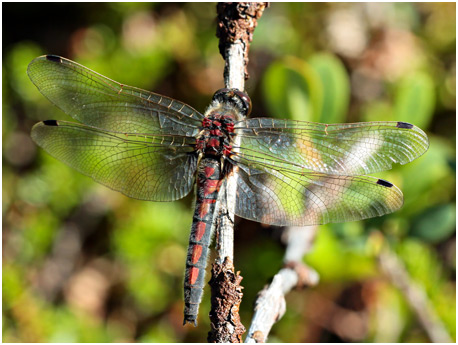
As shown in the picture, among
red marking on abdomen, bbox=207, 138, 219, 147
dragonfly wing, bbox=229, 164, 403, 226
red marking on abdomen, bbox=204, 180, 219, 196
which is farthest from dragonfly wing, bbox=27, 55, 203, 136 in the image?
dragonfly wing, bbox=229, 164, 403, 226

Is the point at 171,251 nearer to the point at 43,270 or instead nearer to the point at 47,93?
the point at 43,270

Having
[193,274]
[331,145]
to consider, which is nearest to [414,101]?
[331,145]

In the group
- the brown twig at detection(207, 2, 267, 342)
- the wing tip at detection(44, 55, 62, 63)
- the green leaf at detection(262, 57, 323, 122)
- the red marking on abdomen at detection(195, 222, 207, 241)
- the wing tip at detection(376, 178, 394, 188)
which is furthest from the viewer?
the green leaf at detection(262, 57, 323, 122)

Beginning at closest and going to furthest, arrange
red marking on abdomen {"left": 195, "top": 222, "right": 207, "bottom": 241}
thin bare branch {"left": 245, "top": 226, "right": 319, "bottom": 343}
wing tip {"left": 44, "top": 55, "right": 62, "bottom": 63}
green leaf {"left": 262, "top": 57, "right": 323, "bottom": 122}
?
thin bare branch {"left": 245, "top": 226, "right": 319, "bottom": 343} → red marking on abdomen {"left": 195, "top": 222, "right": 207, "bottom": 241} → wing tip {"left": 44, "top": 55, "right": 62, "bottom": 63} → green leaf {"left": 262, "top": 57, "right": 323, "bottom": 122}

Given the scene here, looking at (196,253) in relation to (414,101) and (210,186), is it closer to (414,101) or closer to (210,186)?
(210,186)

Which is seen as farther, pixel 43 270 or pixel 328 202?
pixel 43 270

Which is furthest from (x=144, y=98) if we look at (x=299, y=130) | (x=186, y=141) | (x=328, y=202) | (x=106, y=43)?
(x=106, y=43)

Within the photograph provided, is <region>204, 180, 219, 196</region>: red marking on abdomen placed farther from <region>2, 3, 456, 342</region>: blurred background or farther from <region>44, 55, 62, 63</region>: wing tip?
<region>44, 55, 62, 63</region>: wing tip
